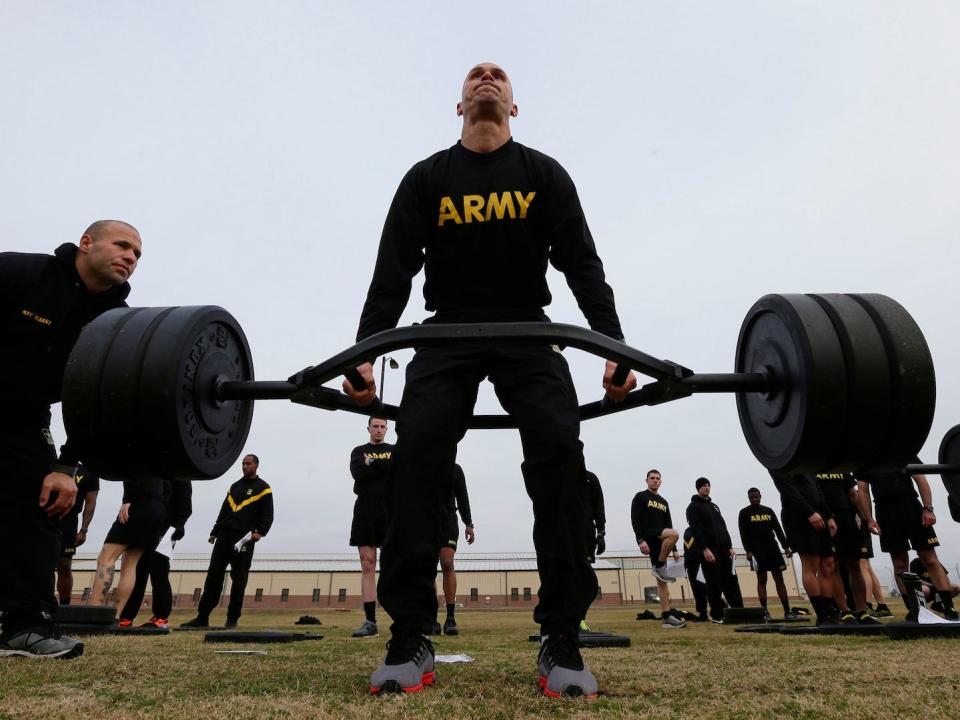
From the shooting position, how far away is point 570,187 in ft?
8.24

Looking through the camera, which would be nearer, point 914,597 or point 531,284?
point 531,284

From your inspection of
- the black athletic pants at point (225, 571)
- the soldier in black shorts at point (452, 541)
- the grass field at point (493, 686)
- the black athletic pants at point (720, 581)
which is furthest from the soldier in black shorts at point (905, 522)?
the black athletic pants at point (225, 571)

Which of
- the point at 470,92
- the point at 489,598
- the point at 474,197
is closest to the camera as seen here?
the point at 474,197

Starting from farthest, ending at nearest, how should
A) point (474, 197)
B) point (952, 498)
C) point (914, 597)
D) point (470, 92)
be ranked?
point (914, 597)
point (952, 498)
point (470, 92)
point (474, 197)

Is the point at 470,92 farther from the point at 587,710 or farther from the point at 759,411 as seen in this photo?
the point at 587,710

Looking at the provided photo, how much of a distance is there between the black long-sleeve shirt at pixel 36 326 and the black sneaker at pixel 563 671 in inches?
90.2

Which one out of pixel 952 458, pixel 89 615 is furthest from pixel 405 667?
pixel 89 615

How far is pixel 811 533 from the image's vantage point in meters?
5.96

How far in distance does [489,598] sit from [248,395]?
40.2 meters

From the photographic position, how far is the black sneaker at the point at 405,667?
1858 millimetres

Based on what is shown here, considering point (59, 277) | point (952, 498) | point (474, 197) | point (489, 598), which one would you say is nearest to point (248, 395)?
point (474, 197)

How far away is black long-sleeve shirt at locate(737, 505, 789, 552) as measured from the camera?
8672 mm

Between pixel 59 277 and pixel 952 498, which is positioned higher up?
pixel 59 277

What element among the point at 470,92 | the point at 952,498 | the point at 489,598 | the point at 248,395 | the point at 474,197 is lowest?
the point at 489,598
